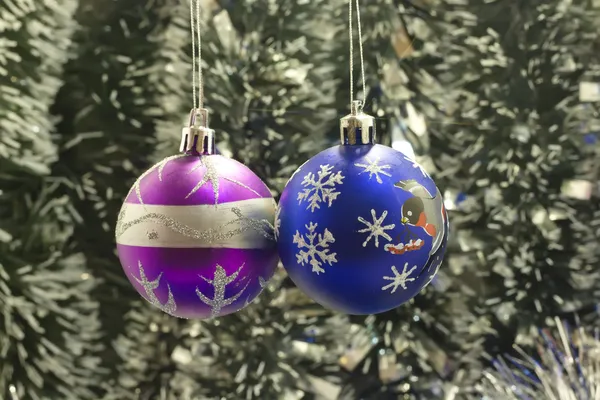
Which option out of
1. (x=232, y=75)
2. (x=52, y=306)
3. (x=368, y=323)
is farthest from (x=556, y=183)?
(x=52, y=306)

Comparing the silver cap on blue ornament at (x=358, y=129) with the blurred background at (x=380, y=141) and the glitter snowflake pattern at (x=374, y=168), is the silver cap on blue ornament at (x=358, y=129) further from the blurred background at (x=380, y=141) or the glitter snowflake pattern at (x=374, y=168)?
the blurred background at (x=380, y=141)

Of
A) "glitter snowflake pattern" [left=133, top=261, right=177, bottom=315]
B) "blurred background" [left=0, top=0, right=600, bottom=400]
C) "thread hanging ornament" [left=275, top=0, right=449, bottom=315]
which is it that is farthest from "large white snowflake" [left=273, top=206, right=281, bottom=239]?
"blurred background" [left=0, top=0, right=600, bottom=400]

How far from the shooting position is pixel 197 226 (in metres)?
0.51

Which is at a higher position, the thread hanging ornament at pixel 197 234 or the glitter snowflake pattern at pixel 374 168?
the glitter snowflake pattern at pixel 374 168

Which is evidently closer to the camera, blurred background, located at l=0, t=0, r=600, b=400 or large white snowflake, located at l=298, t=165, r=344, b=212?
large white snowflake, located at l=298, t=165, r=344, b=212

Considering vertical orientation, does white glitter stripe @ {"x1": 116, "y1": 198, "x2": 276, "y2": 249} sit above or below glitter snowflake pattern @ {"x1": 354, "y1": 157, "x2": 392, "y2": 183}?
below

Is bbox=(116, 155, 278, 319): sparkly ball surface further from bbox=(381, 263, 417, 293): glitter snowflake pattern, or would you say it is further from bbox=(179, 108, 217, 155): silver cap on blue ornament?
bbox=(381, 263, 417, 293): glitter snowflake pattern

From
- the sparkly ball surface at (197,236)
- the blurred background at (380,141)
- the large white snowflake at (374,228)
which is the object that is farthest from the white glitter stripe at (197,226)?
the blurred background at (380,141)

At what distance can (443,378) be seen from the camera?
0.97 meters

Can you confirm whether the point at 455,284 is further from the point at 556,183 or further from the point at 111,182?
the point at 111,182

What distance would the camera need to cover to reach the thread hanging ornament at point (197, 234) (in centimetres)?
51

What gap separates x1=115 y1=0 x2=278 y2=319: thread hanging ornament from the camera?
1.68 feet

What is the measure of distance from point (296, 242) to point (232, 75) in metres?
0.53

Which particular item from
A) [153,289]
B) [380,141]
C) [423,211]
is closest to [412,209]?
[423,211]
